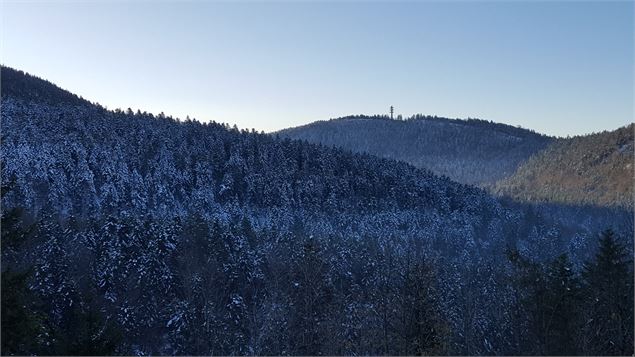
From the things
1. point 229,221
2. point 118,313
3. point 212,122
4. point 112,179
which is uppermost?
point 212,122

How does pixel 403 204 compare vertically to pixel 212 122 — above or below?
below

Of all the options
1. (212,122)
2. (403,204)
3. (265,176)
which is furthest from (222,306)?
(212,122)

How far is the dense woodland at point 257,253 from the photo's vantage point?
25406 mm

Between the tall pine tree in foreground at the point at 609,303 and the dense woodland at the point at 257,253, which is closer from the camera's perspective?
the dense woodland at the point at 257,253

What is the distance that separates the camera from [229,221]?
75375 millimetres

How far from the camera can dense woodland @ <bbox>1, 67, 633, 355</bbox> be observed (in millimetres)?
25406

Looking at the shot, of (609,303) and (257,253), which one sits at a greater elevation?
(609,303)

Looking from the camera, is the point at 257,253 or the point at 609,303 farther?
the point at 257,253

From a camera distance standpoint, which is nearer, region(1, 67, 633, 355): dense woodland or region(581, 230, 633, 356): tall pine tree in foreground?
region(1, 67, 633, 355): dense woodland

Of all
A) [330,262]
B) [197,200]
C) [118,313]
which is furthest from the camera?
[197,200]

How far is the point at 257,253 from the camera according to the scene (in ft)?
208

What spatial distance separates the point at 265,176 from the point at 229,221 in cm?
1919

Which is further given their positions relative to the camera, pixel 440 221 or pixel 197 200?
pixel 440 221

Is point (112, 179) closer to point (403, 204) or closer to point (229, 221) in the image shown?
point (229, 221)
